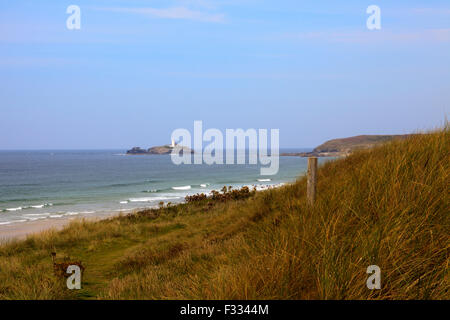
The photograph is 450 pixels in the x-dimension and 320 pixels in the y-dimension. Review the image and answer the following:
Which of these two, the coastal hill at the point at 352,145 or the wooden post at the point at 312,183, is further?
the coastal hill at the point at 352,145

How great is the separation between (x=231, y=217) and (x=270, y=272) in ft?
32.4

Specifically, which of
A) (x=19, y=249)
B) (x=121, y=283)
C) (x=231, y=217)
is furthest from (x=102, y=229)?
(x=121, y=283)
